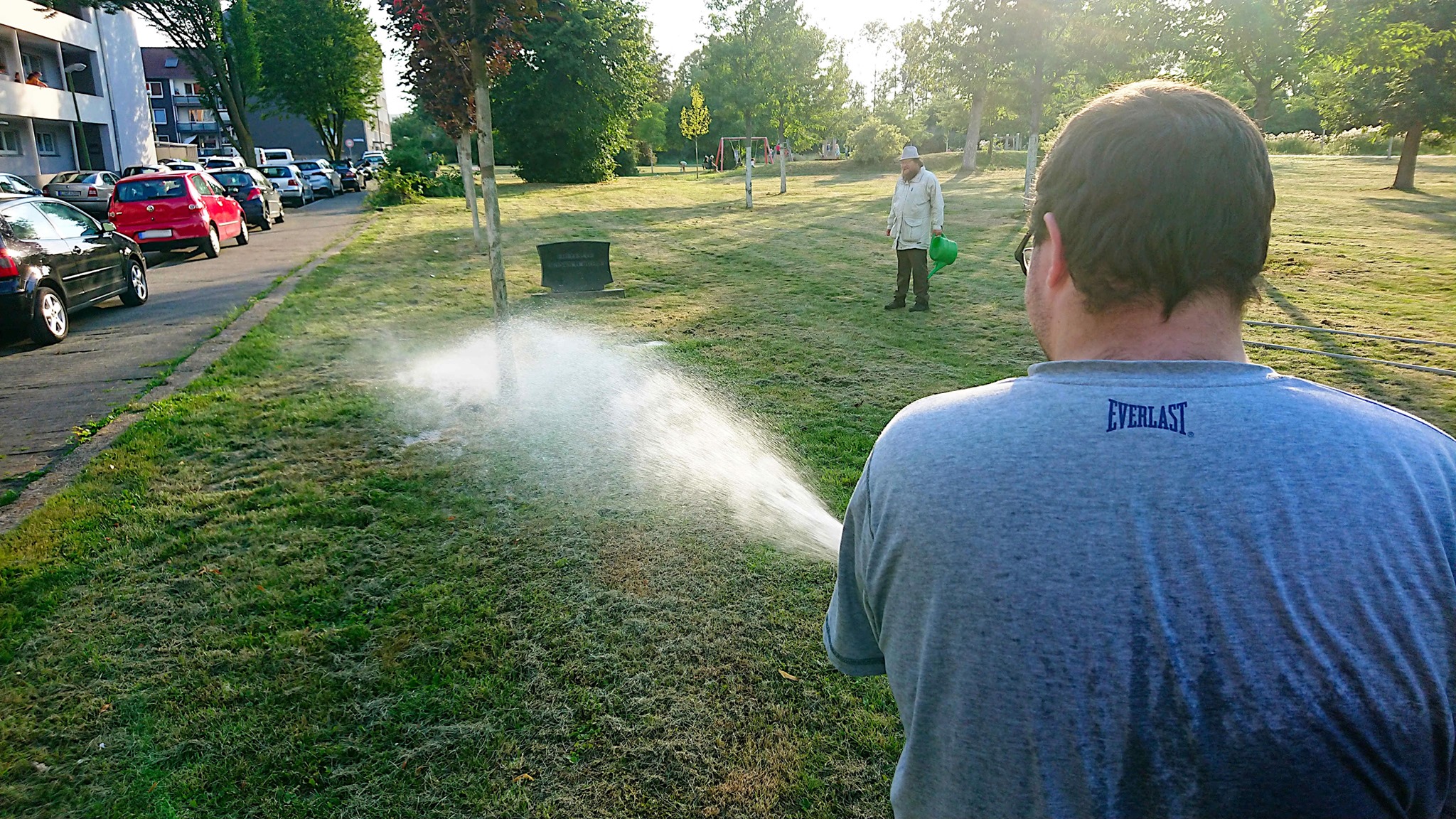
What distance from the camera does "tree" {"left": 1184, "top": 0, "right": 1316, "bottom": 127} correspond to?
2334cm

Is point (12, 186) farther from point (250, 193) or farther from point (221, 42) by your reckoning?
point (221, 42)

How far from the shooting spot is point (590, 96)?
42.5 metres

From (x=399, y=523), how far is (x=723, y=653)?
2.27 meters

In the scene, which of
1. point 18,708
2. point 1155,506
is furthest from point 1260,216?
point 18,708

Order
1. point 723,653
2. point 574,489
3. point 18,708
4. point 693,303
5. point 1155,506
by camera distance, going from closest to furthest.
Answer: point 1155,506, point 18,708, point 723,653, point 574,489, point 693,303

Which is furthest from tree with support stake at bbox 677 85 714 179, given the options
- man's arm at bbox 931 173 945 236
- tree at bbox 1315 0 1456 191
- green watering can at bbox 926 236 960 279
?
green watering can at bbox 926 236 960 279

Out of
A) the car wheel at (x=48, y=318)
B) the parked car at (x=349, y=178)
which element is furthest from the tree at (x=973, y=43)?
the parked car at (x=349, y=178)

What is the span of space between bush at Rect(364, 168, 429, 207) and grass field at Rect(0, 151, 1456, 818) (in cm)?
2784

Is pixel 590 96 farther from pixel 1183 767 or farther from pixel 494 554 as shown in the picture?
pixel 1183 767

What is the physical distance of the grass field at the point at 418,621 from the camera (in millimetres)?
2889

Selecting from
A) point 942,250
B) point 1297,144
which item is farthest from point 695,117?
point 942,250

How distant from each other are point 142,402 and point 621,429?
14.2 feet

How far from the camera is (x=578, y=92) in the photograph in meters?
42.4

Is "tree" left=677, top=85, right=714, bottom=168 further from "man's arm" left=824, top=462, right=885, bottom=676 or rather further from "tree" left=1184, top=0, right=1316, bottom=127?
"man's arm" left=824, top=462, right=885, bottom=676
